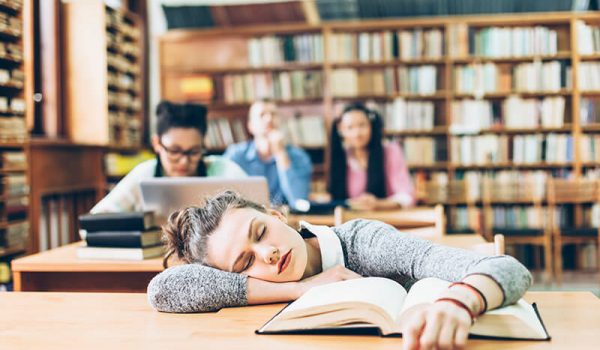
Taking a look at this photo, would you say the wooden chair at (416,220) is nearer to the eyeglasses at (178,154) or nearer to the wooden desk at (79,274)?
the wooden desk at (79,274)

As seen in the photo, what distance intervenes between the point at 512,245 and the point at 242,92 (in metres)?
2.75

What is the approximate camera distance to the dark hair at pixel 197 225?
4.37 ft

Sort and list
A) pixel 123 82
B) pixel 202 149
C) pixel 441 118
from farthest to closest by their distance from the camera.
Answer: pixel 441 118 < pixel 123 82 < pixel 202 149

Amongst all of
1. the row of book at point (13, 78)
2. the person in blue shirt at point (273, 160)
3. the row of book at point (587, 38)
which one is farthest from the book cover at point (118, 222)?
the row of book at point (587, 38)

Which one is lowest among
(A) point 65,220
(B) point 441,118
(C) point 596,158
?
(A) point 65,220

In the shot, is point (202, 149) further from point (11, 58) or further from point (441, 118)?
point (441, 118)

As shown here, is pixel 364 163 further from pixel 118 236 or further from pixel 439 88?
pixel 118 236

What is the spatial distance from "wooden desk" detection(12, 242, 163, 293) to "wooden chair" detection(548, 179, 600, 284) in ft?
13.4

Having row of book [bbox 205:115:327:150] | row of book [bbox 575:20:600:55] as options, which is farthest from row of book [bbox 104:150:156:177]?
row of book [bbox 575:20:600:55]

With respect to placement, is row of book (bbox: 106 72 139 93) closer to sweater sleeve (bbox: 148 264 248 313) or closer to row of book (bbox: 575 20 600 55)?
row of book (bbox: 575 20 600 55)

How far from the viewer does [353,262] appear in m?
1.38

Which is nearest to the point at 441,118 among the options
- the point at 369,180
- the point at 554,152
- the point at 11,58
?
the point at 554,152

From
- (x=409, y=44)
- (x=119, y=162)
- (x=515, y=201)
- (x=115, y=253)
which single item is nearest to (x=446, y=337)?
(x=115, y=253)

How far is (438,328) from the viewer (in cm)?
90
